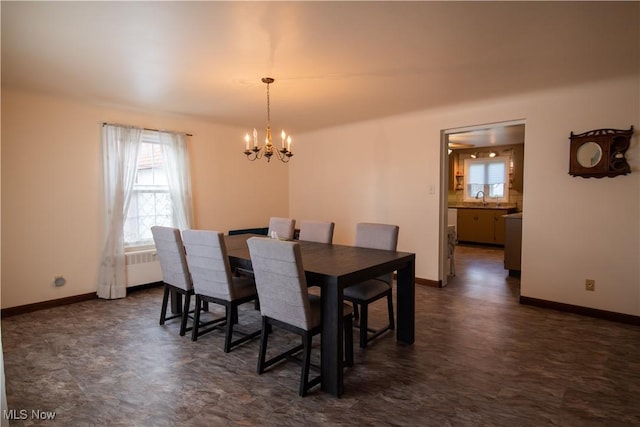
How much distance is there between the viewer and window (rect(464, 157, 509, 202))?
26.7ft

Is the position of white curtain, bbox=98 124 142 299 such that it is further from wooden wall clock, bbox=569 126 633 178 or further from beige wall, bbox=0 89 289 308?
wooden wall clock, bbox=569 126 633 178

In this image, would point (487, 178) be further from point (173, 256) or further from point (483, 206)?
point (173, 256)

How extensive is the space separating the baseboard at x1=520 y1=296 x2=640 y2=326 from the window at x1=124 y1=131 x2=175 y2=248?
4547 mm

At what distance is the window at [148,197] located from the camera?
453cm

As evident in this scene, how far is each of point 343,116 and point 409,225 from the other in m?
1.75

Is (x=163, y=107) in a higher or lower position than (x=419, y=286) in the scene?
higher

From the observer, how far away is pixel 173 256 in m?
3.13

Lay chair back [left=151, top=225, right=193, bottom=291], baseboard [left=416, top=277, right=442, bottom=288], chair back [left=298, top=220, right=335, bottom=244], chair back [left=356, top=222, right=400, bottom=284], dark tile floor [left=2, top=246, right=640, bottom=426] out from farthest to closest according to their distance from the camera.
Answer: baseboard [left=416, top=277, right=442, bottom=288], chair back [left=298, top=220, right=335, bottom=244], chair back [left=356, top=222, right=400, bottom=284], chair back [left=151, top=225, right=193, bottom=291], dark tile floor [left=2, top=246, right=640, bottom=426]

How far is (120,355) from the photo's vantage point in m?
2.75

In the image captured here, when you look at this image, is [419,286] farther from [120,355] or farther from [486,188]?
[486,188]

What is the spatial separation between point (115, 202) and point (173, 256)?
1680 mm

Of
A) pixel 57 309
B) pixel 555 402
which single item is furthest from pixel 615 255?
pixel 57 309

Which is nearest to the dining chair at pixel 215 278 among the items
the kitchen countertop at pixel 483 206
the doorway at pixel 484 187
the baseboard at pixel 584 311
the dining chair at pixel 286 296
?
the dining chair at pixel 286 296

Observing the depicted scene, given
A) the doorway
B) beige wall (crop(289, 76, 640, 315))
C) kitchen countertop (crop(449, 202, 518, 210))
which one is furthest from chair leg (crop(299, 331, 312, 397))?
kitchen countertop (crop(449, 202, 518, 210))
